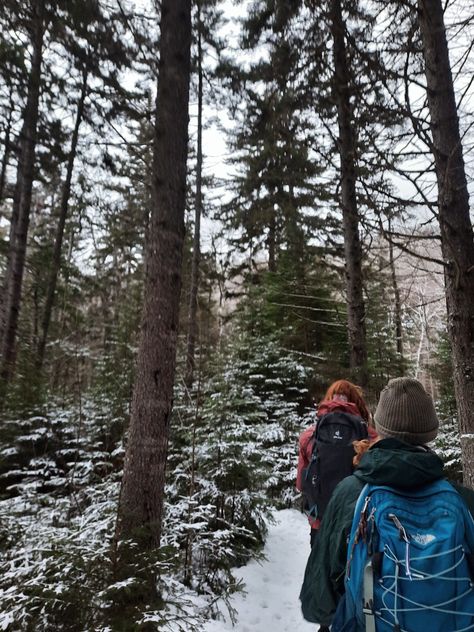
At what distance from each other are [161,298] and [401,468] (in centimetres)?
277

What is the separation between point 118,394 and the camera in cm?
703

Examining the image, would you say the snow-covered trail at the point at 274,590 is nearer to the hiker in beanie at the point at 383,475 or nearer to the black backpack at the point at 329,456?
the black backpack at the point at 329,456

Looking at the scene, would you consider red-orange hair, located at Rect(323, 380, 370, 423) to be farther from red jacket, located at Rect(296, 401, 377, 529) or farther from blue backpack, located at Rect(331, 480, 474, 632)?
blue backpack, located at Rect(331, 480, 474, 632)

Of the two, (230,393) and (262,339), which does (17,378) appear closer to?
(230,393)

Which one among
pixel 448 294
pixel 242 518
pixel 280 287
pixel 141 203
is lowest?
pixel 242 518

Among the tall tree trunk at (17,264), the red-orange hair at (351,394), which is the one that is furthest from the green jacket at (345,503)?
the tall tree trunk at (17,264)

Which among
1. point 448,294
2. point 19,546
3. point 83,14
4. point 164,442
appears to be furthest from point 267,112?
point 19,546

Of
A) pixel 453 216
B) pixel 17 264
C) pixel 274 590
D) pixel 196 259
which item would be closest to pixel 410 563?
pixel 453 216

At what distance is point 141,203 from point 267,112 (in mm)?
9999

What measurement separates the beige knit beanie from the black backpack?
148 centimetres

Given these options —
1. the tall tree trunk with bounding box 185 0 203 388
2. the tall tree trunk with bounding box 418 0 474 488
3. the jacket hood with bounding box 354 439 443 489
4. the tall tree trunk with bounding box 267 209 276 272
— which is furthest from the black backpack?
the tall tree trunk with bounding box 267 209 276 272

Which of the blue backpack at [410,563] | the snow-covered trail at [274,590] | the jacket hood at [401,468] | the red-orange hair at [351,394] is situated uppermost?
the red-orange hair at [351,394]

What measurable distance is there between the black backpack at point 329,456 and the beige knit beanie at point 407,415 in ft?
4.84

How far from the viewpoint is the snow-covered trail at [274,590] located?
379 cm
